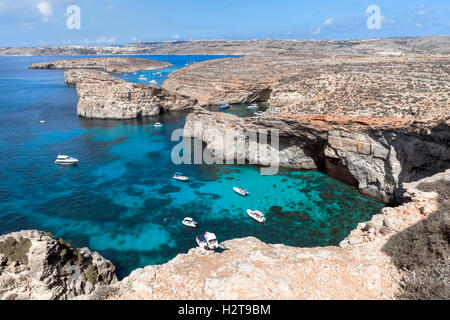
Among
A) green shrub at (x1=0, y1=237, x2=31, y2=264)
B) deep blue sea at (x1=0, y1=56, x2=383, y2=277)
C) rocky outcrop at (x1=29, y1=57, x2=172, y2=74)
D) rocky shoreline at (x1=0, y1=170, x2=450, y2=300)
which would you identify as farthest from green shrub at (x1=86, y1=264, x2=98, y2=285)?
rocky outcrop at (x1=29, y1=57, x2=172, y2=74)

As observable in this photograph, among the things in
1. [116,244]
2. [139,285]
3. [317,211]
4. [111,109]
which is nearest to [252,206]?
[317,211]

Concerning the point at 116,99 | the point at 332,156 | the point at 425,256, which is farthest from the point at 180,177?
the point at 116,99

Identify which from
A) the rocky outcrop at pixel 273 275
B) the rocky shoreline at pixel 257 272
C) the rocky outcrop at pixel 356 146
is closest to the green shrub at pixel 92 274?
the rocky shoreline at pixel 257 272

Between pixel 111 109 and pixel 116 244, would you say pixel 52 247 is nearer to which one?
pixel 116 244

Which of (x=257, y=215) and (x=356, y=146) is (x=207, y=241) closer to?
(x=257, y=215)

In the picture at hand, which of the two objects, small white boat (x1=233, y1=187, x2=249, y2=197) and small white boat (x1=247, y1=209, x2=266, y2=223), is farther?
small white boat (x1=233, y1=187, x2=249, y2=197)

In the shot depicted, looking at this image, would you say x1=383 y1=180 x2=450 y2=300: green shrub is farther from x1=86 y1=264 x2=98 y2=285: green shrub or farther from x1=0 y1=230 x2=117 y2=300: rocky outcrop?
x1=86 y1=264 x2=98 y2=285: green shrub
